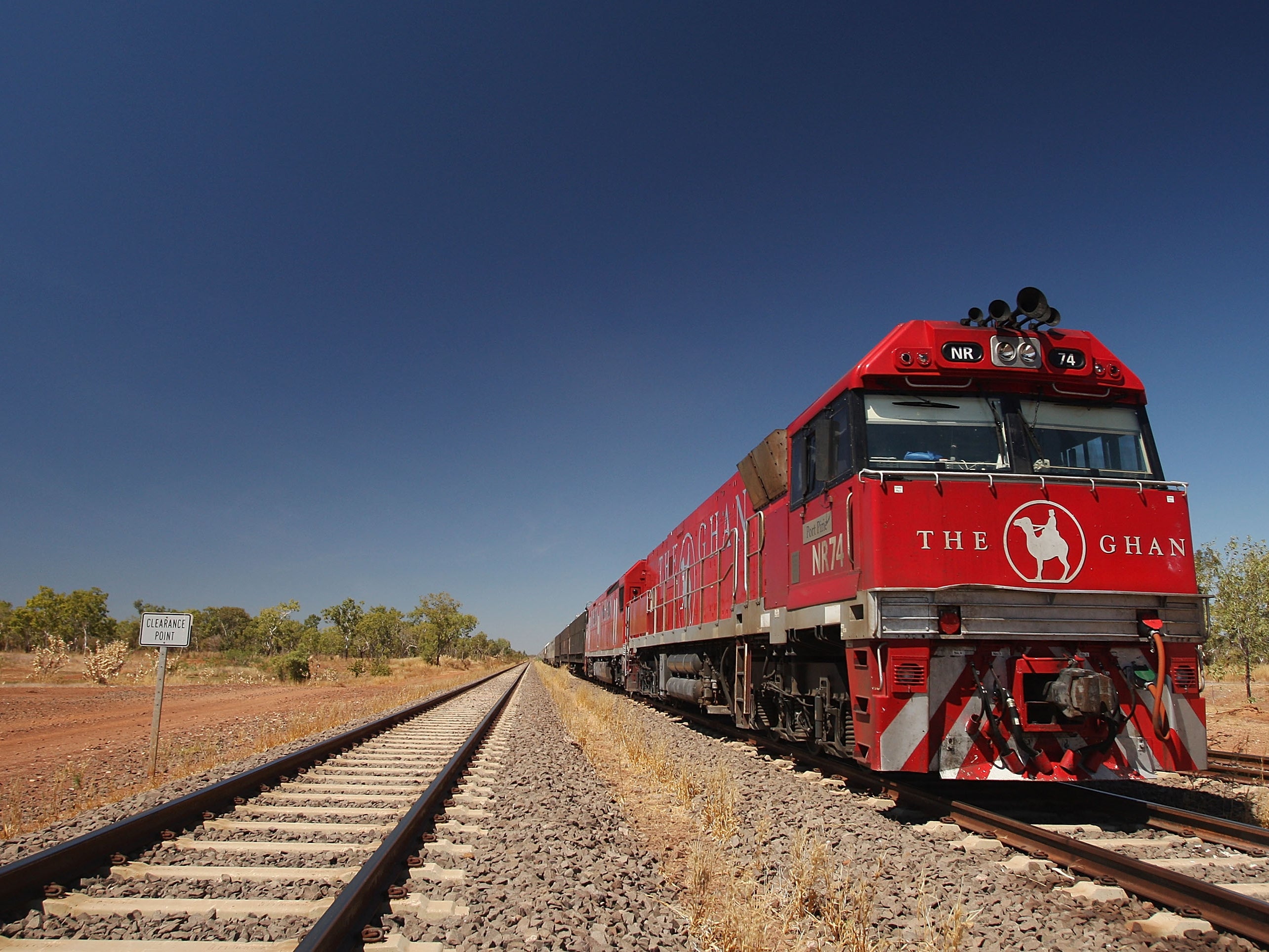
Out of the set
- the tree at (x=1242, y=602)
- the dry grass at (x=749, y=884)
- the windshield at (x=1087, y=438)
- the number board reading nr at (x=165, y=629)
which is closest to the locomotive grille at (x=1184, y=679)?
the windshield at (x=1087, y=438)

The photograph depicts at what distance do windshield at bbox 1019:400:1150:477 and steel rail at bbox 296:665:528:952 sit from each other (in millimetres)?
5681

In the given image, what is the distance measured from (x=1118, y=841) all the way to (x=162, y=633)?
31.8ft

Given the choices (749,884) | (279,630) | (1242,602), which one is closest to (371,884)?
(749,884)

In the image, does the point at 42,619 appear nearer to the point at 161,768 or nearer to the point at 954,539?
the point at 161,768

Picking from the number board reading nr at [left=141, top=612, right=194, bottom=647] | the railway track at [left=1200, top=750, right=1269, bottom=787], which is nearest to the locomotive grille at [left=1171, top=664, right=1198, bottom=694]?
the railway track at [left=1200, top=750, right=1269, bottom=787]

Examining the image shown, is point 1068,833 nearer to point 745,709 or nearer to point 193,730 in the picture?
point 745,709

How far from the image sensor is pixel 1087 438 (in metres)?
6.68

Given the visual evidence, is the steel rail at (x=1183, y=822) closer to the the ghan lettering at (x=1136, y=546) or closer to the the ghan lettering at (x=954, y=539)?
the the ghan lettering at (x=1136, y=546)

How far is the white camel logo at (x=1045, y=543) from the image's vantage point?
6016 mm

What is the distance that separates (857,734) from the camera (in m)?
6.07

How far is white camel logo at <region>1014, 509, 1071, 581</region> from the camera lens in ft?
19.7

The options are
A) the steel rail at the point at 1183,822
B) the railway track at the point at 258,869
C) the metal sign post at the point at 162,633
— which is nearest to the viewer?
the railway track at the point at 258,869

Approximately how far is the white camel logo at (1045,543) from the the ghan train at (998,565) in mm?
16

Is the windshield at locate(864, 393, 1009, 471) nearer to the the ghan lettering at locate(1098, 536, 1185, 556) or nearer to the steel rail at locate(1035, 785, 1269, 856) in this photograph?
the the ghan lettering at locate(1098, 536, 1185, 556)
